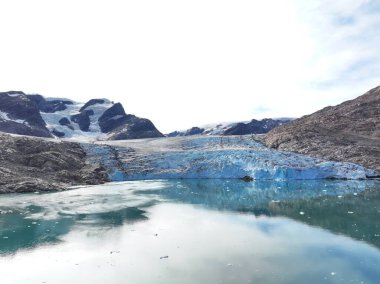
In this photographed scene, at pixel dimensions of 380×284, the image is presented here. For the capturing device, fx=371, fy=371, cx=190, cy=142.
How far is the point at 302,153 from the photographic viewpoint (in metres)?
54.2

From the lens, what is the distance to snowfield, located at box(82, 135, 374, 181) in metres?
48.4

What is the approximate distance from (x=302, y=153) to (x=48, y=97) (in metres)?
156

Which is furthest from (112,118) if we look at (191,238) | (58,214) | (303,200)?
(191,238)

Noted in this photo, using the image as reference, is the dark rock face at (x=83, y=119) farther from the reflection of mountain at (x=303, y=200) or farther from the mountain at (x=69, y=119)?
the reflection of mountain at (x=303, y=200)

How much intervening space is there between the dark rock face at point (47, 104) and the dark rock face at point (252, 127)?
78086 mm

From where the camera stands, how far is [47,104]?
17225cm

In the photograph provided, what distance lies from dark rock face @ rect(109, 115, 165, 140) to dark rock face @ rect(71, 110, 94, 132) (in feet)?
60.3

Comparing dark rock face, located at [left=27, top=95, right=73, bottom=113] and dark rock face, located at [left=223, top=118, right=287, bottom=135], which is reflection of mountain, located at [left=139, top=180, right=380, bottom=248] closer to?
dark rock face, located at [left=223, top=118, right=287, bottom=135]

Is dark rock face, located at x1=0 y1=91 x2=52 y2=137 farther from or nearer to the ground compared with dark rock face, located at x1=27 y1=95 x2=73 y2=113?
nearer to the ground

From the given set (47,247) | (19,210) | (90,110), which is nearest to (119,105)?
(90,110)

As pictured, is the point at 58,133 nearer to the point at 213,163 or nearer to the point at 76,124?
the point at 76,124

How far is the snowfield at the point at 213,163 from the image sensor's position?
159 ft

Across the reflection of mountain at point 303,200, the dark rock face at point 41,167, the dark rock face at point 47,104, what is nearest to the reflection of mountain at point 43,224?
the reflection of mountain at point 303,200

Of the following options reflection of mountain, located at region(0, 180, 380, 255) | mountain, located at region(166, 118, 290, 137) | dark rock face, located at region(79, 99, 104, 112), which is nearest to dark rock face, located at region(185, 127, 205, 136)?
mountain, located at region(166, 118, 290, 137)
